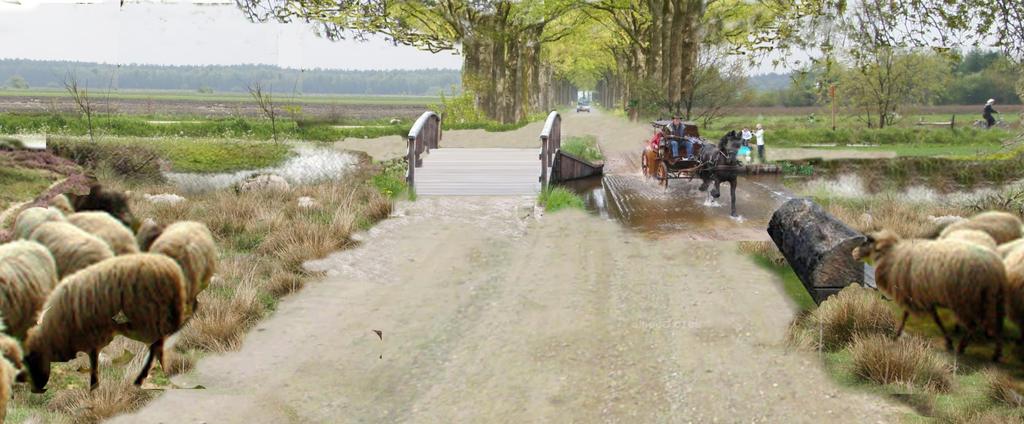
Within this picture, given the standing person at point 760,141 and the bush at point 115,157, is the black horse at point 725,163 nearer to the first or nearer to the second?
the standing person at point 760,141

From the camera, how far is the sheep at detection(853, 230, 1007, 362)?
313 centimetres

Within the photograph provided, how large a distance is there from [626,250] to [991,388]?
17.4ft

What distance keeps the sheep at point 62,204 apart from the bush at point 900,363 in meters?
3.87

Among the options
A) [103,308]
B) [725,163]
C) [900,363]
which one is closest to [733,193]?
[725,163]

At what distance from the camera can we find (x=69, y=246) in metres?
3.22

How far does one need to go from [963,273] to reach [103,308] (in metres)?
3.32

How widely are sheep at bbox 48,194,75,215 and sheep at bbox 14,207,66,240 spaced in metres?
0.06

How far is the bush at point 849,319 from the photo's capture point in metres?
4.79

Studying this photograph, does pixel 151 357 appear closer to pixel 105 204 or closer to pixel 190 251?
pixel 190 251

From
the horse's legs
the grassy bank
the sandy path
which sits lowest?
the sandy path

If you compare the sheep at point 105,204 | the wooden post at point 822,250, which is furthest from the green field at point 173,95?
the wooden post at point 822,250

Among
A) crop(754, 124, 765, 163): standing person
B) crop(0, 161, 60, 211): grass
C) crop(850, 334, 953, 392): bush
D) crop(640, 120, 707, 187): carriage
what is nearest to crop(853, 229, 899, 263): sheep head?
crop(850, 334, 953, 392): bush

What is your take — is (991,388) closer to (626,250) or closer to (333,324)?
(333,324)

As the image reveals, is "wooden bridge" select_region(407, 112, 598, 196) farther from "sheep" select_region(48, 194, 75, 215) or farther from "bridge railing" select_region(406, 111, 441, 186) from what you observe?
"sheep" select_region(48, 194, 75, 215)
